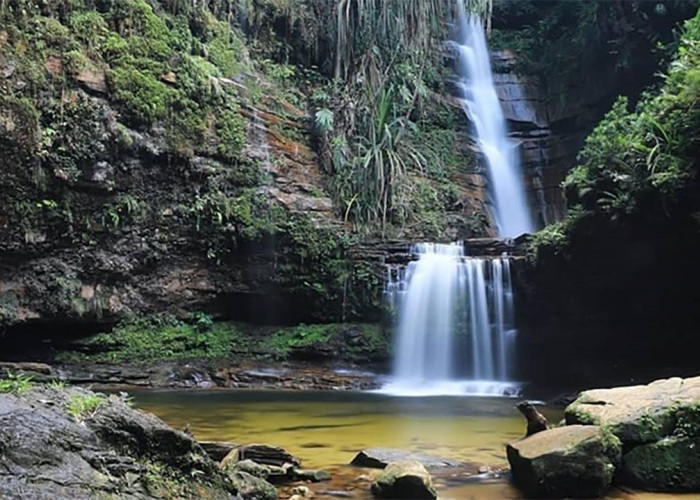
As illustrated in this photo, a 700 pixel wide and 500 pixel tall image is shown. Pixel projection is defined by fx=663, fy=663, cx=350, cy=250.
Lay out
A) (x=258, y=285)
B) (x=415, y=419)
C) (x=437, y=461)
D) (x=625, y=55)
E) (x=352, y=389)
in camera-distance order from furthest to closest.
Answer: (x=625, y=55) → (x=258, y=285) → (x=352, y=389) → (x=415, y=419) → (x=437, y=461)

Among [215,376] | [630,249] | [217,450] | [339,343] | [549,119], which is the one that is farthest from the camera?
[549,119]

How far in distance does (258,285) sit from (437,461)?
830cm

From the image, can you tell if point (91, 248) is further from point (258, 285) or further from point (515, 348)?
point (515, 348)

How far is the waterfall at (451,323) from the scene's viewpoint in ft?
38.9

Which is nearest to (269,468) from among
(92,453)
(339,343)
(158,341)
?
(92,453)

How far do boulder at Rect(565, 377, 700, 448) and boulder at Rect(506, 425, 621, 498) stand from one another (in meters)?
0.24

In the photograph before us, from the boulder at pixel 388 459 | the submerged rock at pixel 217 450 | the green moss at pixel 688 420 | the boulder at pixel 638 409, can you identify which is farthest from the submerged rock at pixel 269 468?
the green moss at pixel 688 420

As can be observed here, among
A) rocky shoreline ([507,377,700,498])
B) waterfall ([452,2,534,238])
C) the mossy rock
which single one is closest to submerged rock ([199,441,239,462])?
rocky shoreline ([507,377,700,498])

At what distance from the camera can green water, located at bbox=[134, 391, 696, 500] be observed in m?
4.83

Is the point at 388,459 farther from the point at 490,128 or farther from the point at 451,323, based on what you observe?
the point at 490,128

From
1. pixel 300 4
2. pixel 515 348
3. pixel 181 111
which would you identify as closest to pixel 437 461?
pixel 515 348

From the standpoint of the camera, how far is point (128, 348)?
12.2 meters

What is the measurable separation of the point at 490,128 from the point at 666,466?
14884 millimetres

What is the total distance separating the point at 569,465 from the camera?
4.30m
